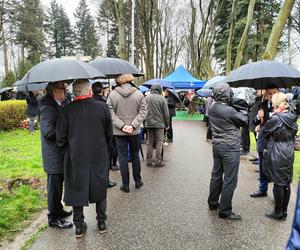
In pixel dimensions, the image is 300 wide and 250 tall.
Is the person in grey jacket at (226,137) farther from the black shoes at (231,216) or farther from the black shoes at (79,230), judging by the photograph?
the black shoes at (79,230)

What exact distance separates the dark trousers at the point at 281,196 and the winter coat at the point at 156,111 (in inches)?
142

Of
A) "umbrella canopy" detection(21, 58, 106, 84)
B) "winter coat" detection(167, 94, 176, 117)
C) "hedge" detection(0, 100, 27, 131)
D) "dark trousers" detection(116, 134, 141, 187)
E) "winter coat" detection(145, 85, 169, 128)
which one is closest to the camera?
"umbrella canopy" detection(21, 58, 106, 84)

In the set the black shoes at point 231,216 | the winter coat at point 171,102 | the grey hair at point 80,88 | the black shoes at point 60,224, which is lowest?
the black shoes at point 231,216

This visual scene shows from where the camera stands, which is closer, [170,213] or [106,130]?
[106,130]

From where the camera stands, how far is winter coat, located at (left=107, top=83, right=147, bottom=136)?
6012 mm

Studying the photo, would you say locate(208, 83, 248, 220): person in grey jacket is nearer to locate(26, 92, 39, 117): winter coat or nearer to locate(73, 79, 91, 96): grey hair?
locate(73, 79, 91, 96): grey hair

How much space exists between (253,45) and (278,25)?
21.7 meters

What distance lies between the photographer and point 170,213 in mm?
5066

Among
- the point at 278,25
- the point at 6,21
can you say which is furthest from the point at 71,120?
the point at 6,21

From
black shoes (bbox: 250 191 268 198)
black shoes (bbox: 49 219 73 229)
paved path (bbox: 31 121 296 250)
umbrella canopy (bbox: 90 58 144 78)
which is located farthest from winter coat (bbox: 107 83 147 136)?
black shoes (bbox: 250 191 268 198)

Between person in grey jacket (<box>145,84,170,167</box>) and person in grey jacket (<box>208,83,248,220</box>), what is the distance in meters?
3.08

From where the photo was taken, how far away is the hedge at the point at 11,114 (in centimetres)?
1333

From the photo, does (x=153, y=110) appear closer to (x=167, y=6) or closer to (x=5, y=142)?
(x=5, y=142)

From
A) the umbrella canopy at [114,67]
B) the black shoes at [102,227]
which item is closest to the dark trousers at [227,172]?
the black shoes at [102,227]
